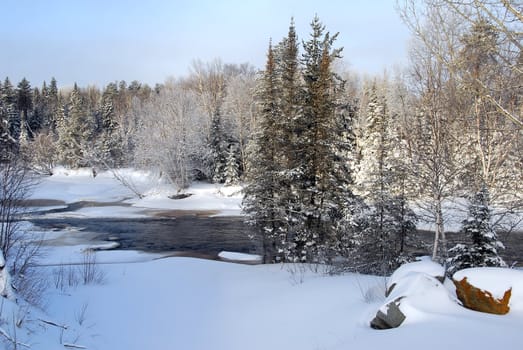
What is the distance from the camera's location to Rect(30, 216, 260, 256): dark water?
19562 millimetres

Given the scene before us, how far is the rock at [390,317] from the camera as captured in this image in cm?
443

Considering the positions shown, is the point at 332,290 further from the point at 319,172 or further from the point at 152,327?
the point at 319,172

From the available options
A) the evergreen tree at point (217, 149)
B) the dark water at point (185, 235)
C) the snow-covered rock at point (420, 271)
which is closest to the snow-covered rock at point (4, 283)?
the snow-covered rock at point (420, 271)

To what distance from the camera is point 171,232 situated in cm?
2352

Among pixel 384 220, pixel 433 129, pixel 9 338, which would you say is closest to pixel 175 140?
pixel 384 220

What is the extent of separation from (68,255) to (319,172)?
1167 cm

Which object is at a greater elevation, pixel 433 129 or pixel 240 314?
pixel 433 129

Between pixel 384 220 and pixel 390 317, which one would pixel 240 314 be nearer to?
pixel 390 317

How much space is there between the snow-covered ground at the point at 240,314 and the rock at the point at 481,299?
0.11 meters

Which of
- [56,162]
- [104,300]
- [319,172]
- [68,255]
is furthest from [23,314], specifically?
[56,162]

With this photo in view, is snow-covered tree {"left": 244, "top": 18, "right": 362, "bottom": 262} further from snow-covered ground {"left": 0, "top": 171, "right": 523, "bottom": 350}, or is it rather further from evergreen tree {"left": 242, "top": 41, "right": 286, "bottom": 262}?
snow-covered ground {"left": 0, "top": 171, "right": 523, "bottom": 350}

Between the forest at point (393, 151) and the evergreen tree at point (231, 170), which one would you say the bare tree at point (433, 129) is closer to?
the forest at point (393, 151)

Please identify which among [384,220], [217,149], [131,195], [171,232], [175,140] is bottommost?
[171,232]

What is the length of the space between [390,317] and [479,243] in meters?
5.01
